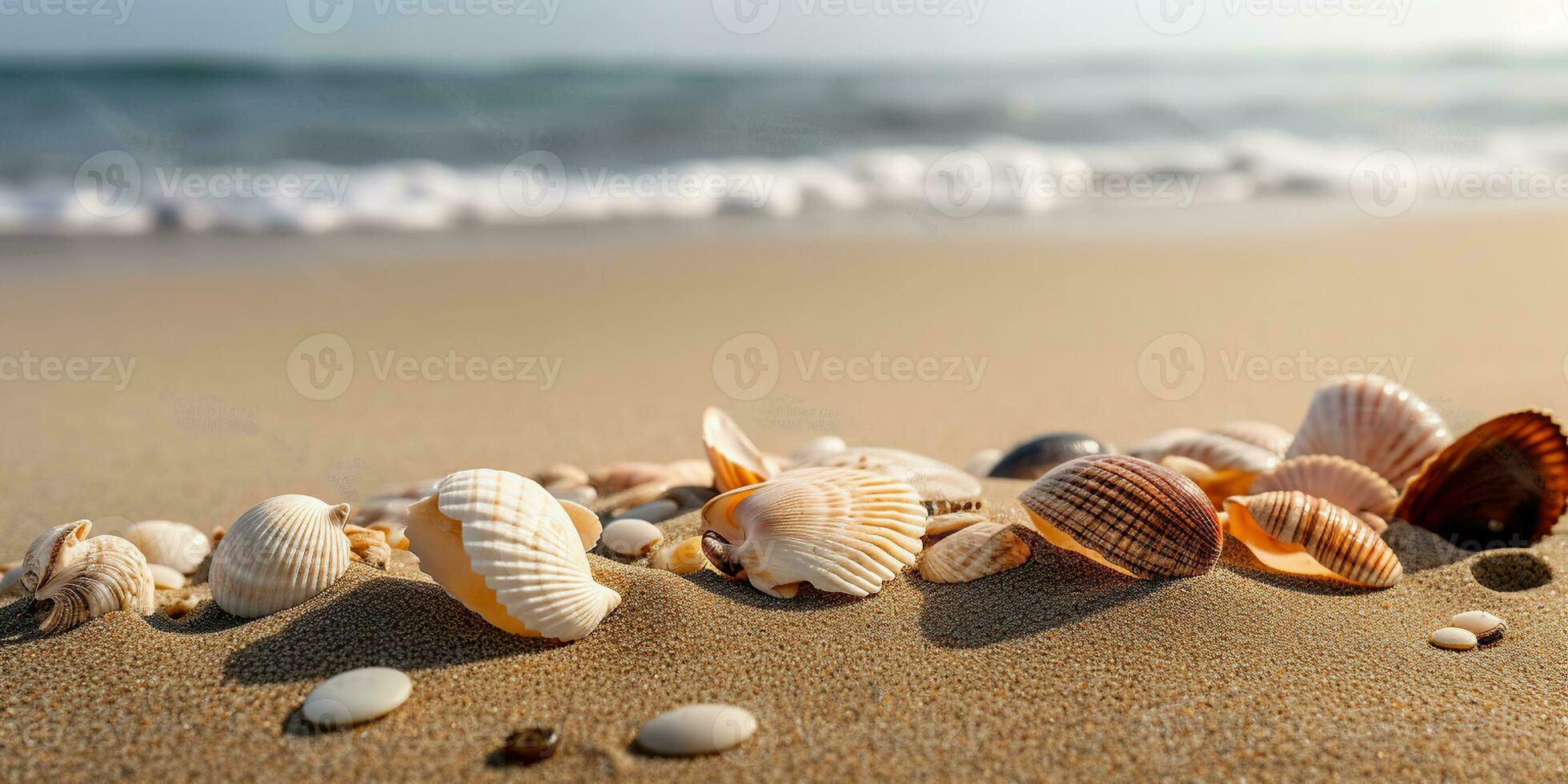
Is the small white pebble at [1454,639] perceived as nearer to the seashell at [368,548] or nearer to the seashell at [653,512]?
the seashell at [653,512]

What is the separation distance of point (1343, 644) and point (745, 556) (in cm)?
126

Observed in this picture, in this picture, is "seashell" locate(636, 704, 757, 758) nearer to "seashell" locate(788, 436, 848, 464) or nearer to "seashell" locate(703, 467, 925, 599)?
"seashell" locate(703, 467, 925, 599)

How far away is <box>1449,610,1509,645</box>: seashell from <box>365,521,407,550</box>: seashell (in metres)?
2.50

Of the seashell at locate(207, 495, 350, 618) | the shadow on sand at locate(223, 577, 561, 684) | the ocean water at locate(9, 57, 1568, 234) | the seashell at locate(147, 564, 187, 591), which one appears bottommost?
the shadow on sand at locate(223, 577, 561, 684)

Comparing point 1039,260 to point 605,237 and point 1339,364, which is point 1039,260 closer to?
point 1339,364

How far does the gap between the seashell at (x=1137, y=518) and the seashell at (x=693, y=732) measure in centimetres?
88

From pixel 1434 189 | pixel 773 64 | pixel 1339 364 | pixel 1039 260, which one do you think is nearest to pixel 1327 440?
pixel 1339 364

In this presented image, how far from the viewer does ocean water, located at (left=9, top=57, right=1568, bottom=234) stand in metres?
9.35

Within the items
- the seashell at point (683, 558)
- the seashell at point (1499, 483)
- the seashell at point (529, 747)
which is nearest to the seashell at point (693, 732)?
the seashell at point (529, 747)

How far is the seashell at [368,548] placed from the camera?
246 centimetres

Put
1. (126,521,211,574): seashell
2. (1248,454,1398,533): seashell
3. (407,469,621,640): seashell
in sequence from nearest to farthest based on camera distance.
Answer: (407,469,621,640): seashell, (1248,454,1398,533): seashell, (126,521,211,574): seashell

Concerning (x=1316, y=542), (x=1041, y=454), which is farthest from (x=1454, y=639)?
(x=1041, y=454)

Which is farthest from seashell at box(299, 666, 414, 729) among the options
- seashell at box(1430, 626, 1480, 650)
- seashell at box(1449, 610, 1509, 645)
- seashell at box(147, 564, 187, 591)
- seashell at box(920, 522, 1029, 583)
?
seashell at box(1449, 610, 1509, 645)

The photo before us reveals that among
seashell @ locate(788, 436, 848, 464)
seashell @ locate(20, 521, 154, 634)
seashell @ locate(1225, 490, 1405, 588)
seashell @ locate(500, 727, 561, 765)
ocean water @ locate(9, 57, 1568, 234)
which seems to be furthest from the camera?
ocean water @ locate(9, 57, 1568, 234)
